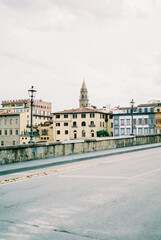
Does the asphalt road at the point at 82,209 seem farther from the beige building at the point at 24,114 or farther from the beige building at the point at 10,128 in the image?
the beige building at the point at 10,128

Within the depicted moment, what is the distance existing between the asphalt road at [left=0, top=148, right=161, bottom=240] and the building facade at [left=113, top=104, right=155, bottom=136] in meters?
96.1

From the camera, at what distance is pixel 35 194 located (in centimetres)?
752

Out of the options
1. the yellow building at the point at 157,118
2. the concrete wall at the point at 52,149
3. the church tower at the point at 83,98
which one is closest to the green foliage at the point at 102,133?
the yellow building at the point at 157,118

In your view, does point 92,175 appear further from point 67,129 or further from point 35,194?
point 67,129

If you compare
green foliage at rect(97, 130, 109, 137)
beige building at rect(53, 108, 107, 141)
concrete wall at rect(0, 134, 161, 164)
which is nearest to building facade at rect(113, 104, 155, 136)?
green foliage at rect(97, 130, 109, 137)

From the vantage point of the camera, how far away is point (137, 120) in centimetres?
10500

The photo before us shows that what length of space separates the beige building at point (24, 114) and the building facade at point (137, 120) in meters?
32.1

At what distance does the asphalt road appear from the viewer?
15.2 ft

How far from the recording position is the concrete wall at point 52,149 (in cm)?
1391

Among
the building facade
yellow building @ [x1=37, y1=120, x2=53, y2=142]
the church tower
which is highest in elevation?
the church tower

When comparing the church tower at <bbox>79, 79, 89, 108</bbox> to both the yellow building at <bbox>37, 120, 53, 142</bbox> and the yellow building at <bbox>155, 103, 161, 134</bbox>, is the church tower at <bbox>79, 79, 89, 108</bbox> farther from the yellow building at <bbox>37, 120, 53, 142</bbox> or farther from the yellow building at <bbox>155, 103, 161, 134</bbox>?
the yellow building at <bbox>155, 103, 161, 134</bbox>

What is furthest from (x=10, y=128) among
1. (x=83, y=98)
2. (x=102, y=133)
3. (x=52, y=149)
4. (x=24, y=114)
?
(x=52, y=149)

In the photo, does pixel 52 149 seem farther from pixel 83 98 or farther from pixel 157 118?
pixel 83 98

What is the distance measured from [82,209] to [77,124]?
4222 inches
